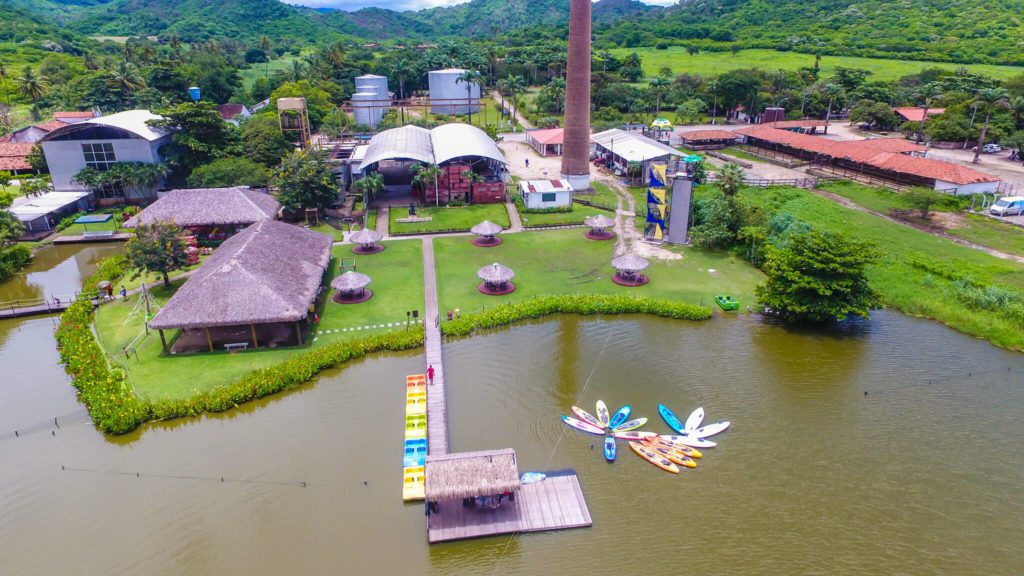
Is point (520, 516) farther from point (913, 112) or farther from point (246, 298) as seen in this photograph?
point (913, 112)

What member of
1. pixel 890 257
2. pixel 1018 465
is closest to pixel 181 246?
pixel 1018 465

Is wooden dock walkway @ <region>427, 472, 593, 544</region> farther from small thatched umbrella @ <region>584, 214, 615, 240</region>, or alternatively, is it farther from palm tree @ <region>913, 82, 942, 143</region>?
palm tree @ <region>913, 82, 942, 143</region>

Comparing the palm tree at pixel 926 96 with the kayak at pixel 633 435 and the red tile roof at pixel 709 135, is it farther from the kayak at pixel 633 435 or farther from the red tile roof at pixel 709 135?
the kayak at pixel 633 435

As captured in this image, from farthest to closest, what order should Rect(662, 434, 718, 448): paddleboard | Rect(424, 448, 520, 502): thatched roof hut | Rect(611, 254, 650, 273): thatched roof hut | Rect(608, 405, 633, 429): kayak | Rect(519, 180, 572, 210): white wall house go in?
Rect(519, 180, 572, 210): white wall house < Rect(611, 254, 650, 273): thatched roof hut < Rect(608, 405, 633, 429): kayak < Rect(662, 434, 718, 448): paddleboard < Rect(424, 448, 520, 502): thatched roof hut

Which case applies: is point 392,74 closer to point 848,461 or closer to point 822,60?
point 822,60

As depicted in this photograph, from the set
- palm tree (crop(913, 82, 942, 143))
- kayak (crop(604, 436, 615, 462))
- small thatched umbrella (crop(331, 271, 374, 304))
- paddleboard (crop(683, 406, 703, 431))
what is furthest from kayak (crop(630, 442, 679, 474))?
palm tree (crop(913, 82, 942, 143))

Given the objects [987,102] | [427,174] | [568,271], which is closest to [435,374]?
[568,271]

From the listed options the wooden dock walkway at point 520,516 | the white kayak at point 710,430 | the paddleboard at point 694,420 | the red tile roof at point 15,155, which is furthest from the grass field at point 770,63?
the wooden dock walkway at point 520,516
